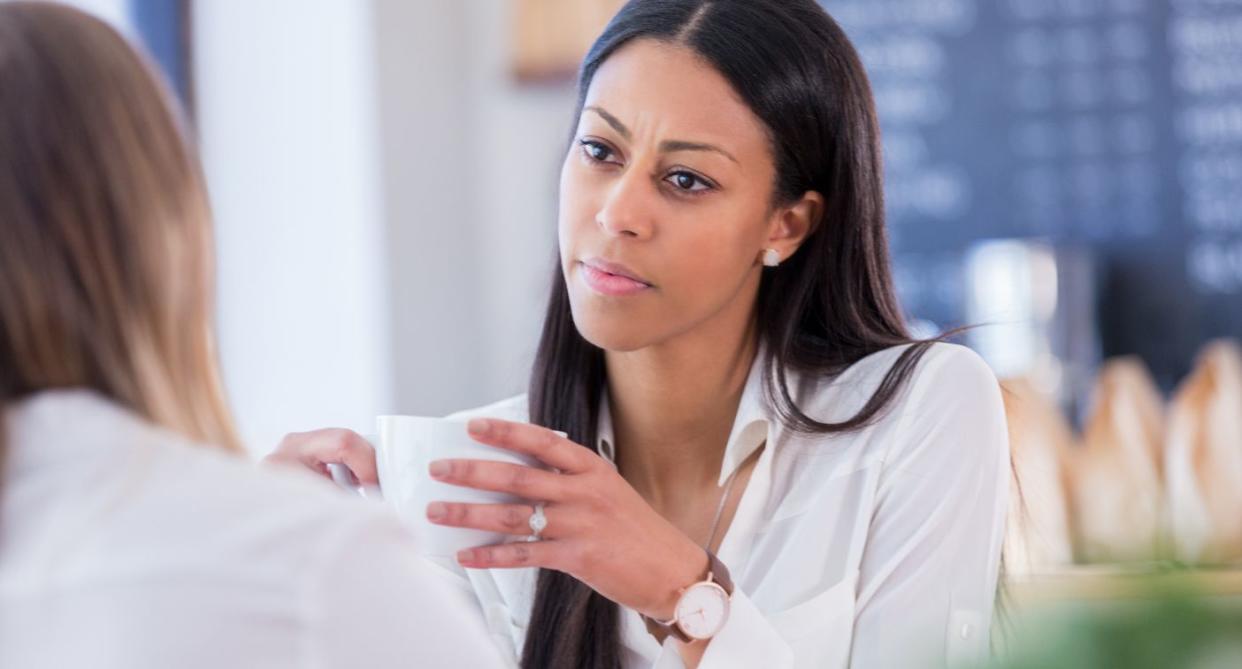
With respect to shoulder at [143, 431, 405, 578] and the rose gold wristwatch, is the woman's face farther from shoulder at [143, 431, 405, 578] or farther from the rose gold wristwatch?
shoulder at [143, 431, 405, 578]

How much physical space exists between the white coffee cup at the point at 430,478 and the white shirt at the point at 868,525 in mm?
324

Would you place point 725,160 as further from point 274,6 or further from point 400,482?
point 274,6

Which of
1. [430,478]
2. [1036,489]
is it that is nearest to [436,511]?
[430,478]

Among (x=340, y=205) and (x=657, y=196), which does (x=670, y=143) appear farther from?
(x=340, y=205)

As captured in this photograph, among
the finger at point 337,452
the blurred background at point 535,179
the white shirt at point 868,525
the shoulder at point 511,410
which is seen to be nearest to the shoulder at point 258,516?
the finger at point 337,452

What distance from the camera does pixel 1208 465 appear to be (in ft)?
4.68

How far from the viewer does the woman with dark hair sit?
122 cm

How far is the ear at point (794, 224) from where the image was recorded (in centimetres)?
140

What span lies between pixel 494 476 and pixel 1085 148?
3086 millimetres

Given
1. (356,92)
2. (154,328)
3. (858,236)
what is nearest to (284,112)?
(356,92)

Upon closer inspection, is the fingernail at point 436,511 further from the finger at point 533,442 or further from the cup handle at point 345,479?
the cup handle at point 345,479

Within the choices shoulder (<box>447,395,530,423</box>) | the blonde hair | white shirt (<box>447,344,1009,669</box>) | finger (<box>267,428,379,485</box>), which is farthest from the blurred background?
the blonde hair

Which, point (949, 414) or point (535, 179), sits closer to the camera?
point (949, 414)

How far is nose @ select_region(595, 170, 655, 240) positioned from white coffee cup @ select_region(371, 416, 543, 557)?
0.39 meters
